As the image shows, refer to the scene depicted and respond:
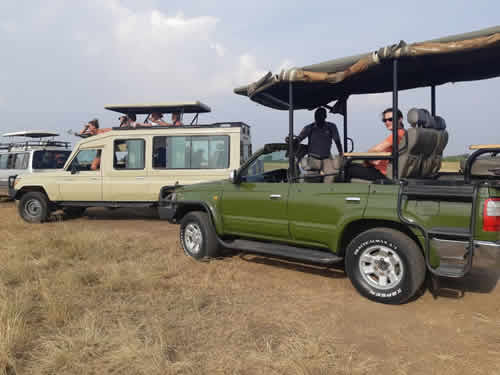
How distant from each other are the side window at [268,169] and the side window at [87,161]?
5090 millimetres

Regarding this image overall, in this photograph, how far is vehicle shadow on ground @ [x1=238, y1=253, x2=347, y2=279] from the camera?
16.0ft

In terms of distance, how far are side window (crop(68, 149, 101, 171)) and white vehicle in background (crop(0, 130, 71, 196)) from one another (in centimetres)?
237

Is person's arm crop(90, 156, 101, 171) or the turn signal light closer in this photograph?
the turn signal light

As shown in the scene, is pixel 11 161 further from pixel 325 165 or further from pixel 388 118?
pixel 388 118

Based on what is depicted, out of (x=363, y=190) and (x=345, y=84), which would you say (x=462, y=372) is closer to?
(x=363, y=190)

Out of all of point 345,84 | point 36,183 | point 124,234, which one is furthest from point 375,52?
point 36,183

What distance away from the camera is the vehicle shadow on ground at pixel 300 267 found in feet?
16.0

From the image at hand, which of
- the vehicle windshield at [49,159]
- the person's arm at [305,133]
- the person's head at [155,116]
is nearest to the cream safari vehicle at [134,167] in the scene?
the vehicle windshield at [49,159]

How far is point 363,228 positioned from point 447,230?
0.91m

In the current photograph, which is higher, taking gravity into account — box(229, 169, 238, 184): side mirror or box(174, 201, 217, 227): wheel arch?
box(229, 169, 238, 184): side mirror

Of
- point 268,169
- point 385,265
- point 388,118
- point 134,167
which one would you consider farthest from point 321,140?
point 134,167

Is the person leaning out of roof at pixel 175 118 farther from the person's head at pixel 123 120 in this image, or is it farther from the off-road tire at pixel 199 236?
the off-road tire at pixel 199 236

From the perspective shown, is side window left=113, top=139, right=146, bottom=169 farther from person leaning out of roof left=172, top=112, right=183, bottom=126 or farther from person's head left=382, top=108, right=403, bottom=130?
person's head left=382, top=108, right=403, bottom=130

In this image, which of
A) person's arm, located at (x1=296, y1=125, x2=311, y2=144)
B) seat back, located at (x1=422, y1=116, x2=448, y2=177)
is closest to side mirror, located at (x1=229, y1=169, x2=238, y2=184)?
Answer: person's arm, located at (x1=296, y1=125, x2=311, y2=144)
